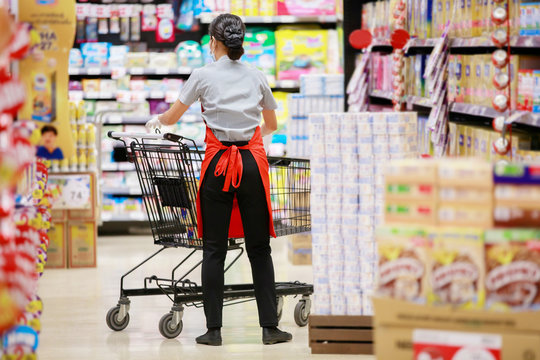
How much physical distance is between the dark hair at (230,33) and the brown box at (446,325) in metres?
2.14

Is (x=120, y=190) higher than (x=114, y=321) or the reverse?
higher

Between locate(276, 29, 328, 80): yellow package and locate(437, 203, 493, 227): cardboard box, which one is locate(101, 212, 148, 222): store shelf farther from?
locate(437, 203, 493, 227): cardboard box

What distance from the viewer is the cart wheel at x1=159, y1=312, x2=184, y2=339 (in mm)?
4691

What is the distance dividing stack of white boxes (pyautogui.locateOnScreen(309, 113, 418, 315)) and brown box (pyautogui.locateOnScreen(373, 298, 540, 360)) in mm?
1474

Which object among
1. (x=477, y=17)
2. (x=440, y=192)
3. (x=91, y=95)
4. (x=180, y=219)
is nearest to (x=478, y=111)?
(x=477, y=17)

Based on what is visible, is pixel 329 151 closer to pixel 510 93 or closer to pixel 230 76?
pixel 230 76

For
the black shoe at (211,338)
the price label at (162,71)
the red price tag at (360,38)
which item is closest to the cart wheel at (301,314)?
the black shoe at (211,338)

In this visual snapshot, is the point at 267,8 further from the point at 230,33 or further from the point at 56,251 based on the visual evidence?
the point at 230,33

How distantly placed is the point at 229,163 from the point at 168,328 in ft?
3.17

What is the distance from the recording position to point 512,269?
94.4 inches

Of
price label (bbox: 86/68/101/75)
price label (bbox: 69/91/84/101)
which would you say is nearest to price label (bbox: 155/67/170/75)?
price label (bbox: 86/68/101/75)

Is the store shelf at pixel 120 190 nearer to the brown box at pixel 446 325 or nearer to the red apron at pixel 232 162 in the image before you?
the red apron at pixel 232 162

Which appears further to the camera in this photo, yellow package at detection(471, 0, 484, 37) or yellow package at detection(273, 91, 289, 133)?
yellow package at detection(273, 91, 289, 133)

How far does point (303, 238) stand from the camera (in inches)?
279
